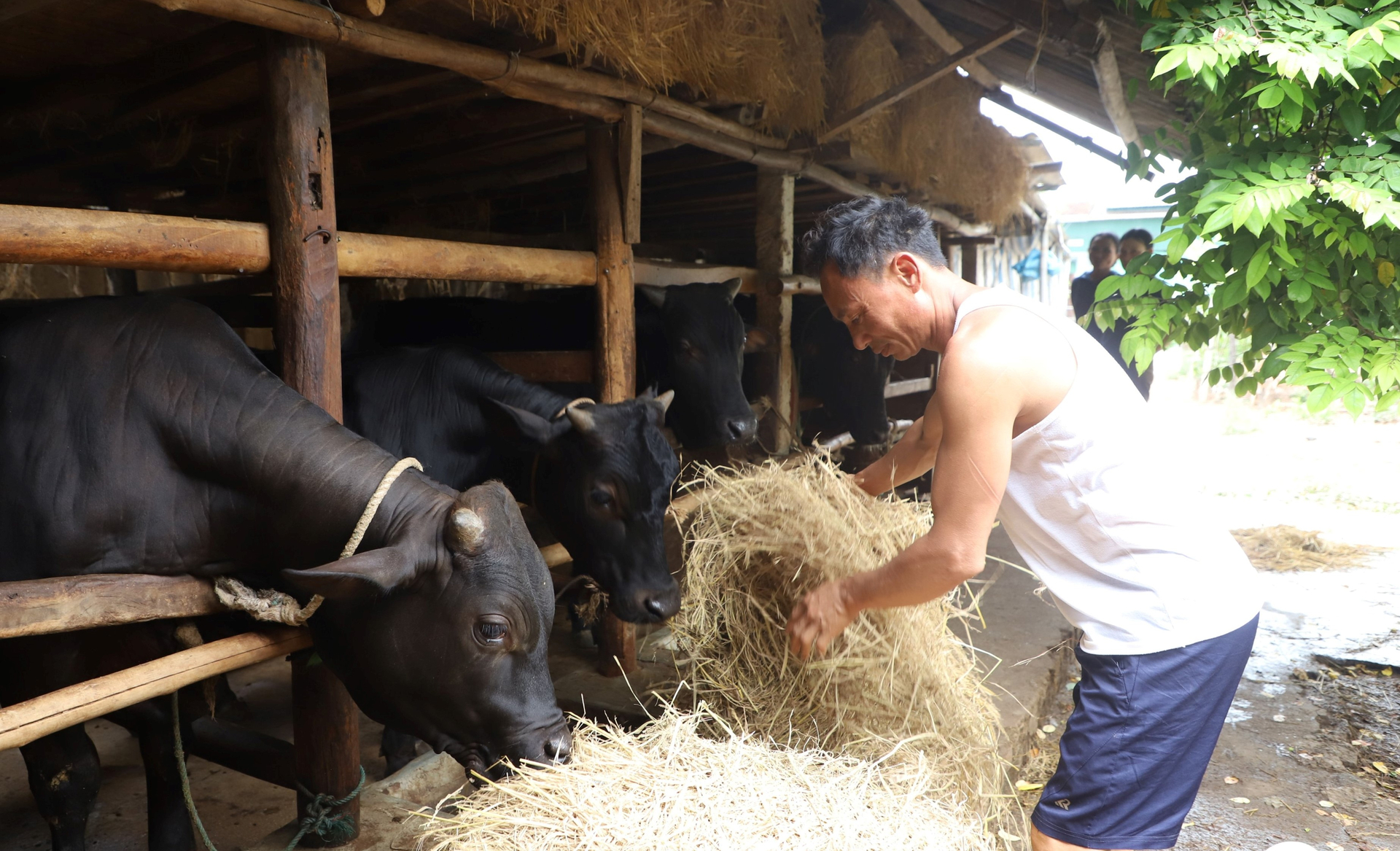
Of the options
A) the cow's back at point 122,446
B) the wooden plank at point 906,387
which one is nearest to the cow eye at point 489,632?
the cow's back at point 122,446

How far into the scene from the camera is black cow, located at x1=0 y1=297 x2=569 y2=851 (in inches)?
96.8

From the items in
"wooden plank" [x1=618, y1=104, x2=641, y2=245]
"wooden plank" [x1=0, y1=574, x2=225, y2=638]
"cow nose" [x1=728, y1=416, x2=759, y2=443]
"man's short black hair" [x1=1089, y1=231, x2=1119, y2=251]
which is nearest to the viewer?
"wooden plank" [x1=0, y1=574, x2=225, y2=638]

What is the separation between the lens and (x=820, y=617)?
91.5 inches

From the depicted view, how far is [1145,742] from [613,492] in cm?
207

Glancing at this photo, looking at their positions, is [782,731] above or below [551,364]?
below

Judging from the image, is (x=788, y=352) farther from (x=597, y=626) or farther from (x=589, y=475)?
(x=589, y=475)

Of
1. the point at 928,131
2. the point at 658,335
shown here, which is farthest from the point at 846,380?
the point at 658,335

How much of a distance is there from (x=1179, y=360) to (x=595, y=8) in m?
21.9

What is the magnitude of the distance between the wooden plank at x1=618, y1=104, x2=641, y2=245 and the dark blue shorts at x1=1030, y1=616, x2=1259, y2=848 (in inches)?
116

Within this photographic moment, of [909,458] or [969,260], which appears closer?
[909,458]

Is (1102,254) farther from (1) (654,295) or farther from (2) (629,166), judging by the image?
(2) (629,166)

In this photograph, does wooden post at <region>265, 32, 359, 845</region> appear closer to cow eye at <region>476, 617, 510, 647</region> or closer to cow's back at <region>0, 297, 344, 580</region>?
cow's back at <region>0, 297, 344, 580</region>

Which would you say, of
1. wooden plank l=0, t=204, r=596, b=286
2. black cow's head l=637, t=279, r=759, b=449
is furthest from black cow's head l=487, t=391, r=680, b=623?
black cow's head l=637, t=279, r=759, b=449

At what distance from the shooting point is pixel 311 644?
272 centimetres
